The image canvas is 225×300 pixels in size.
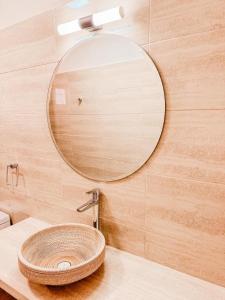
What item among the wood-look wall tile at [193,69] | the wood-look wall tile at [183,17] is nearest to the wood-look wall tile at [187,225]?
the wood-look wall tile at [193,69]

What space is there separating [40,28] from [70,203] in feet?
3.35

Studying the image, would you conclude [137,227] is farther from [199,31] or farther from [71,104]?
[199,31]

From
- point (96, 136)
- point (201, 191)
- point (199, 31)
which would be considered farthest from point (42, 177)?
point (199, 31)

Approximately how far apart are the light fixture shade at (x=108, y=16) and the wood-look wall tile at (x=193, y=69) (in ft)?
0.63

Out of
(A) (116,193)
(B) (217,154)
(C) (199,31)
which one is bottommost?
(A) (116,193)

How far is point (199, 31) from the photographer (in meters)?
0.84

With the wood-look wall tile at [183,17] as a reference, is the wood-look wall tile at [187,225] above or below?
below

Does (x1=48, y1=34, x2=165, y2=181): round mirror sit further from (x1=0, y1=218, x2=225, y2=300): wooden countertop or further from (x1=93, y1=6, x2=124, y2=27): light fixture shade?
(x1=0, y1=218, x2=225, y2=300): wooden countertop

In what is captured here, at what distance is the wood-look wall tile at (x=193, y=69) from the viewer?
83 cm

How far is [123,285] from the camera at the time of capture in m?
0.95

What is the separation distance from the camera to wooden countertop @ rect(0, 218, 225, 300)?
2.94 feet

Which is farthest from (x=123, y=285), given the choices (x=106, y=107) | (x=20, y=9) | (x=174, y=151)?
(x=20, y=9)

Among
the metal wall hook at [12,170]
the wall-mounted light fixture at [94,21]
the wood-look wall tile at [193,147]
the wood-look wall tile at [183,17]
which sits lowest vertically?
the metal wall hook at [12,170]

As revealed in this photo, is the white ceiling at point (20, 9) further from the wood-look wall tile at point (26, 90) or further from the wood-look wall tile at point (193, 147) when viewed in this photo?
the wood-look wall tile at point (193, 147)
